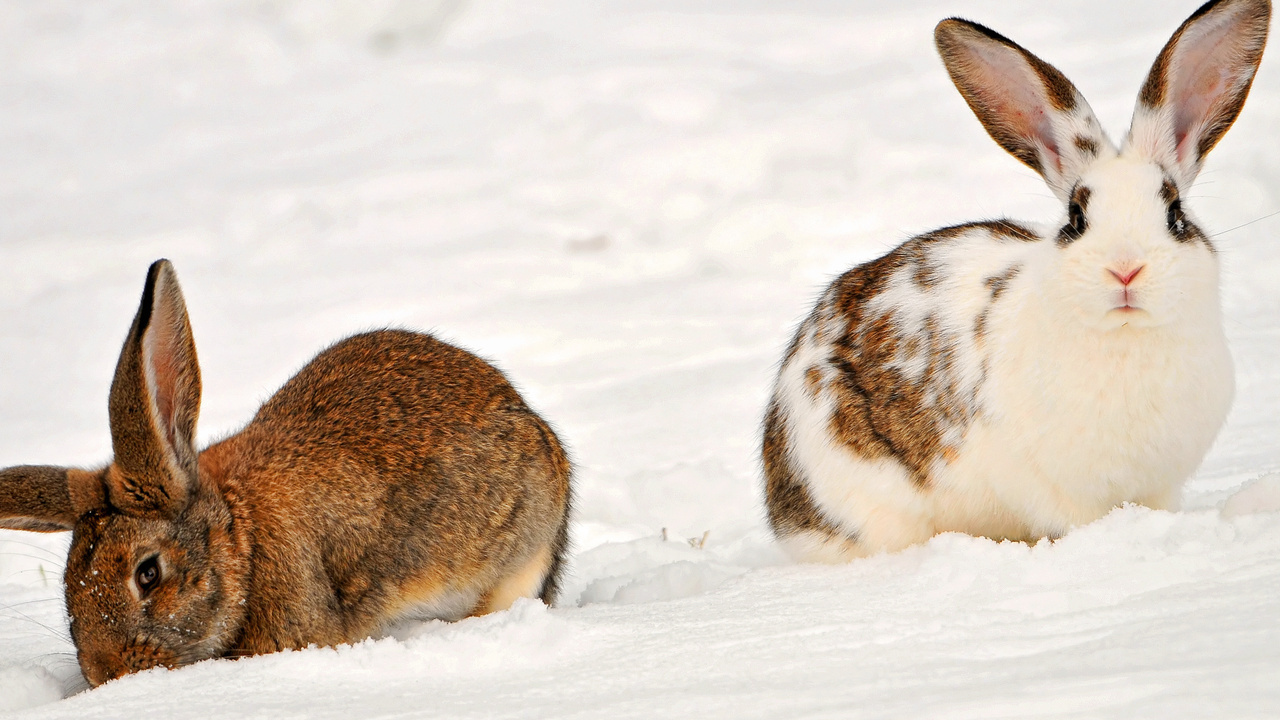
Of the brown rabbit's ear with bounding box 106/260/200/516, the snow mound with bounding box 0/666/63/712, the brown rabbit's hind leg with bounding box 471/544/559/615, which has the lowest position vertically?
the brown rabbit's hind leg with bounding box 471/544/559/615

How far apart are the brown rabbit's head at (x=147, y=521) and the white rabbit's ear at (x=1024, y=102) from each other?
2388 mm

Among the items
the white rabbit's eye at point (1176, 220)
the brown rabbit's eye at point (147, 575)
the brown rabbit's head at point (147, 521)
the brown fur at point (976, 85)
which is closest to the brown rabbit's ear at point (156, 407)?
the brown rabbit's head at point (147, 521)

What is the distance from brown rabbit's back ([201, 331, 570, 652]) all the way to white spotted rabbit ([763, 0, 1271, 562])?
949 millimetres

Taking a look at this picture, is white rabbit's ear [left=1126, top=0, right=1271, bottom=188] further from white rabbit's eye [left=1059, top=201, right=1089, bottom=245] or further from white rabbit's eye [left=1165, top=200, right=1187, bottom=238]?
white rabbit's eye [left=1059, top=201, right=1089, bottom=245]

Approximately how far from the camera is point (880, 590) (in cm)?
340

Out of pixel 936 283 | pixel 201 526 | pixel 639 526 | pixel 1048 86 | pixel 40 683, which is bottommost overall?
pixel 639 526

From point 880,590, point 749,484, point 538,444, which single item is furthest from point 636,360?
point 880,590

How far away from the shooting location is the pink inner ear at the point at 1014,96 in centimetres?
398

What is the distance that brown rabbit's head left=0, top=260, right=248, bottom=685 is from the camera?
339 cm

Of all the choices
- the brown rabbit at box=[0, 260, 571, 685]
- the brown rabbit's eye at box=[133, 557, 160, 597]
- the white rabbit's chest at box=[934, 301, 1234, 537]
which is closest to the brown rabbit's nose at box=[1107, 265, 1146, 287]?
the white rabbit's chest at box=[934, 301, 1234, 537]

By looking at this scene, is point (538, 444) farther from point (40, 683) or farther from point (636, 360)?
point (636, 360)

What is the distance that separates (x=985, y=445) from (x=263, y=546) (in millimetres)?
2127

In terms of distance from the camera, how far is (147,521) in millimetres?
3504

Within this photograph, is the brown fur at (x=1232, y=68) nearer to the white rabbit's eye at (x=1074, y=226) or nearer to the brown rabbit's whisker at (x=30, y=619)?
the white rabbit's eye at (x=1074, y=226)
